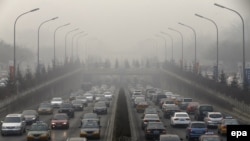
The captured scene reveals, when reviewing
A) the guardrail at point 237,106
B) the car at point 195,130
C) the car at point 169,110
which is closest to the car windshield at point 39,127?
the car at point 195,130

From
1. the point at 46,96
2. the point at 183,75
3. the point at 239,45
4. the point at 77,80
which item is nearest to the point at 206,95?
the point at 46,96

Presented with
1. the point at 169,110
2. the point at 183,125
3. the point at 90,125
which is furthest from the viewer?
the point at 169,110

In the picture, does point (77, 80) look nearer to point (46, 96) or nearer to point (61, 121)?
point (46, 96)

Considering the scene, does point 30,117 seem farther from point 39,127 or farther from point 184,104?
point 184,104

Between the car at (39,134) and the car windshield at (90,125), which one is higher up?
the car windshield at (90,125)

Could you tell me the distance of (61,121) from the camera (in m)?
52.9

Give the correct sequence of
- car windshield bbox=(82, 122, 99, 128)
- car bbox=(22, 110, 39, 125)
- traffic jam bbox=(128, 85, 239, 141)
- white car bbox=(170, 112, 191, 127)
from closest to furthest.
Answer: traffic jam bbox=(128, 85, 239, 141) → car windshield bbox=(82, 122, 99, 128) → white car bbox=(170, 112, 191, 127) → car bbox=(22, 110, 39, 125)

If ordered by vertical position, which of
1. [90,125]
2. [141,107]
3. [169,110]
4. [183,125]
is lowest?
[183,125]

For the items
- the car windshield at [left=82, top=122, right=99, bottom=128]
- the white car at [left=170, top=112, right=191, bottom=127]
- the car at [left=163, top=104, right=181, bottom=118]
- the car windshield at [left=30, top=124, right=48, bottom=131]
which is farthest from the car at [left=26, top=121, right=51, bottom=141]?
the car at [left=163, top=104, right=181, bottom=118]

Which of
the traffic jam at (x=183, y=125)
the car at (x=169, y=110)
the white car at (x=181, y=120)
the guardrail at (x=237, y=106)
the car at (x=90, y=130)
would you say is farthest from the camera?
the car at (x=169, y=110)

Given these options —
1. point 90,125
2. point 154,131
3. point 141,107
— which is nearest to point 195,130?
point 154,131

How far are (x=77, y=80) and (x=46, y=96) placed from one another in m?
64.5

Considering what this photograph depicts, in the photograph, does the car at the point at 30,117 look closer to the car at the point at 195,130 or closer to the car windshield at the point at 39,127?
the car windshield at the point at 39,127

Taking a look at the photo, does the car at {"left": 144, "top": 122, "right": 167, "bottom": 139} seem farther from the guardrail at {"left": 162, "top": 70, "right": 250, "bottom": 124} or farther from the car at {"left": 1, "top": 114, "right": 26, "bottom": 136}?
the guardrail at {"left": 162, "top": 70, "right": 250, "bottom": 124}
